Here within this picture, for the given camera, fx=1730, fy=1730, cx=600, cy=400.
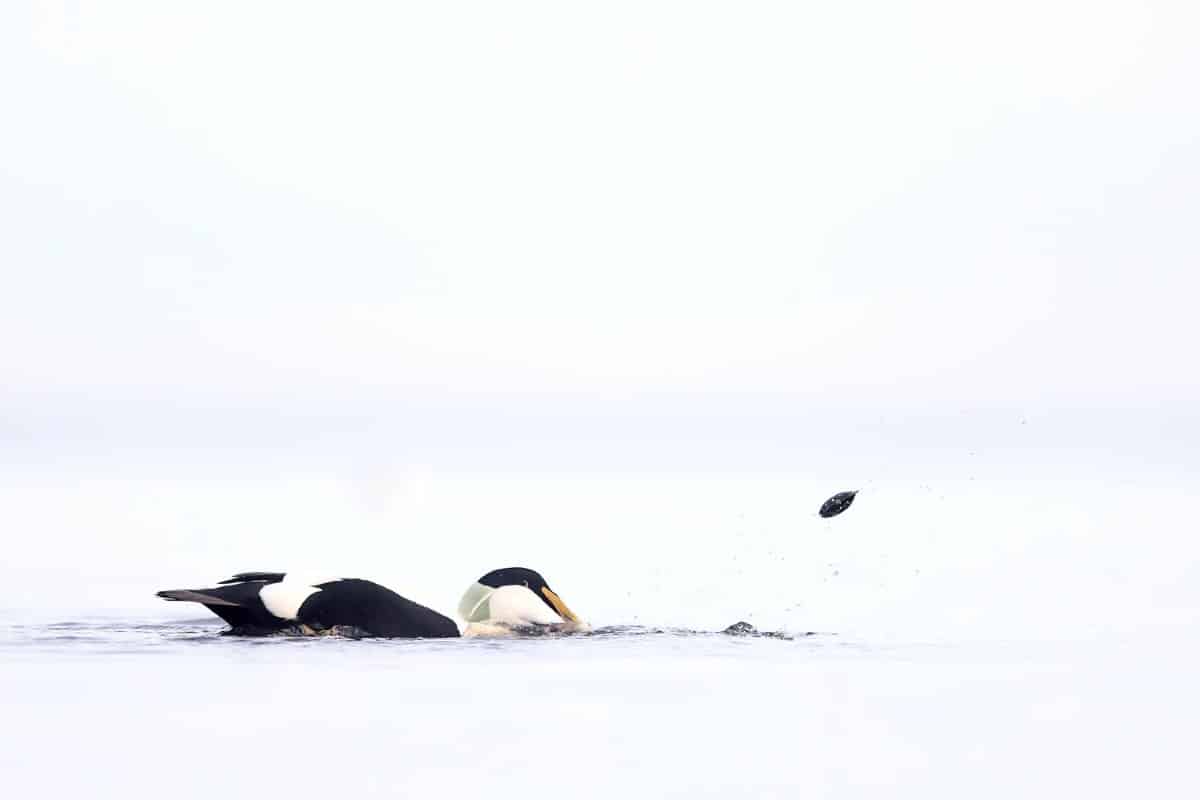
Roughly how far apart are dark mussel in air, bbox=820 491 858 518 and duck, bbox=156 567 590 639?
1.92 meters

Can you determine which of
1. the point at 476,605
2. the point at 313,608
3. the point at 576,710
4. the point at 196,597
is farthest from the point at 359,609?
the point at 576,710

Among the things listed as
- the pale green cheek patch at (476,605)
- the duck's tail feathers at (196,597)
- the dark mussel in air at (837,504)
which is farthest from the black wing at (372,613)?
the dark mussel in air at (837,504)

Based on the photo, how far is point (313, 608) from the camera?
1113 cm

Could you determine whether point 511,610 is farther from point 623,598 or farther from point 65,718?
point 65,718

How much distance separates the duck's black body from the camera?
36.3 ft

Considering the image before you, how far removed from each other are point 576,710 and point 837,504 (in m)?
4.21

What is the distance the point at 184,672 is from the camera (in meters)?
9.38

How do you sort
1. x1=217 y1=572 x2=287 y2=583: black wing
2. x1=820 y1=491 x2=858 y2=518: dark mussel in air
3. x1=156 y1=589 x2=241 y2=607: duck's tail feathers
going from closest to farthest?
1. x1=156 y1=589 x2=241 y2=607: duck's tail feathers
2. x1=217 y1=572 x2=287 y2=583: black wing
3. x1=820 y1=491 x2=858 y2=518: dark mussel in air

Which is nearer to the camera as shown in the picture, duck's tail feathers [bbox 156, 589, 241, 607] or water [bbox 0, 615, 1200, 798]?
water [bbox 0, 615, 1200, 798]

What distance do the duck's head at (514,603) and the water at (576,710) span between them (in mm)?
440

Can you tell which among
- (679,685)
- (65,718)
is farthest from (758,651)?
(65,718)

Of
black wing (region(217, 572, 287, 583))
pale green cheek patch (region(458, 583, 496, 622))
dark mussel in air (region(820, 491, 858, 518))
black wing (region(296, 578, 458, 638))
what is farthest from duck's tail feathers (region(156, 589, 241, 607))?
dark mussel in air (region(820, 491, 858, 518))

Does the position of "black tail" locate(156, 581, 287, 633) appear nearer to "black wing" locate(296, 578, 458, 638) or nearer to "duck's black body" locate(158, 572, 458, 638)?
"duck's black body" locate(158, 572, 458, 638)

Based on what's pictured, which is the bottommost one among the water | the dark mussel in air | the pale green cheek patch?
the water
